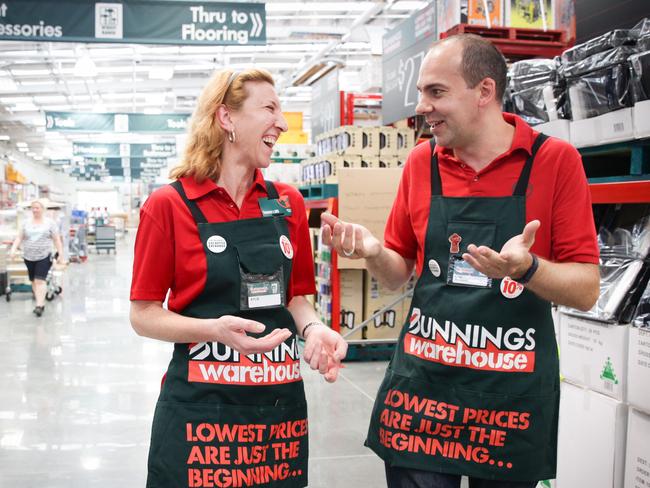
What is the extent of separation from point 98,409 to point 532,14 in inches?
173

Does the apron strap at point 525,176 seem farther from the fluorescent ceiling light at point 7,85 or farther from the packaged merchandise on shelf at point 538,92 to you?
the fluorescent ceiling light at point 7,85

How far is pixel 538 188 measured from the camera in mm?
1812

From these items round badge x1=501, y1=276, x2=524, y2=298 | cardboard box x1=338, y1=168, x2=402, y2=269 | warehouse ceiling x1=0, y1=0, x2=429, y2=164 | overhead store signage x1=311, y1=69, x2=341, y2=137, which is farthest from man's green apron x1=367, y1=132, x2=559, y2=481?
warehouse ceiling x1=0, y1=0, x2=429, y2=164

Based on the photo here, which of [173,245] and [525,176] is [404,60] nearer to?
[525,176]

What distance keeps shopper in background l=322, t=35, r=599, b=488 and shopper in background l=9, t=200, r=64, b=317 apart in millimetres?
9714

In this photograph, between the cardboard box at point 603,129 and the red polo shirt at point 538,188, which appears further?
the cardboard box at point 603,129

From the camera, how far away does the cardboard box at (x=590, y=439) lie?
2.80 meters

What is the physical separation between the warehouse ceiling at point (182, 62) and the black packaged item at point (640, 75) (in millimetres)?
5450

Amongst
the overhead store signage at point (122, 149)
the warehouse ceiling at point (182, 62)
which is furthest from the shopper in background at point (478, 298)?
the overhead store signage at point (122, 149)

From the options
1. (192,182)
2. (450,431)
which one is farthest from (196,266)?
(450,431)

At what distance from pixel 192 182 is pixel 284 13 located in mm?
13560

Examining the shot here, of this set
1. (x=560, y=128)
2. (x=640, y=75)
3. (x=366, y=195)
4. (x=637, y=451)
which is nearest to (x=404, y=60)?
(x=366, y=195)

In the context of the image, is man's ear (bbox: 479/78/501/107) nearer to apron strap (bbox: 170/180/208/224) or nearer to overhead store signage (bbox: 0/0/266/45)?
apron strap (bbox: 170/180/208/224)

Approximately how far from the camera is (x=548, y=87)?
3189mm
